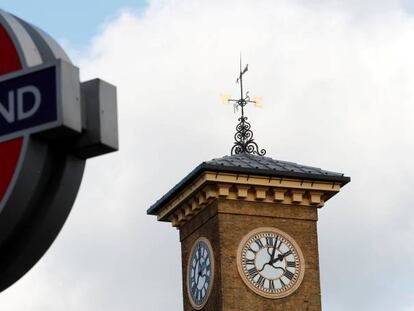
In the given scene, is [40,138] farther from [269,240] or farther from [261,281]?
[269,240]

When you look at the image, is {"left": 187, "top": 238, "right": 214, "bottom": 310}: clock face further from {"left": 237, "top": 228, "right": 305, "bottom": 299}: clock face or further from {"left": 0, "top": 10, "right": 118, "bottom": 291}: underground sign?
{"left": 0, "top": 10, "right": 118, "bottom": 291}: underground sign

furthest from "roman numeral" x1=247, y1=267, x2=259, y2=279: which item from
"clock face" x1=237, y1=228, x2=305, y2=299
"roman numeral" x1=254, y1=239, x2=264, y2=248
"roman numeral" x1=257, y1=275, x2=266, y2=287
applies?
"roman numeral" x1=254, y1=239, x2=264, y2=248

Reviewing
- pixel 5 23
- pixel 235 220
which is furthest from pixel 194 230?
pixel 5 23

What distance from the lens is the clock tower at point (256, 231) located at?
36594 mm

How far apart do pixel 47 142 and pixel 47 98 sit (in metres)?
0.15

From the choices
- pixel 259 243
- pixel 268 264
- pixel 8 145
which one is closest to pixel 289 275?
pixel 268 264

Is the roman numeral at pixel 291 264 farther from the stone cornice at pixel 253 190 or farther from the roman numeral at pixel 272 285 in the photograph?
the stone cornice at pixel 253 190

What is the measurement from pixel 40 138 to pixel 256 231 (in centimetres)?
3229

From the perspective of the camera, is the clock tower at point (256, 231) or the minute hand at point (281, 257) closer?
the clock tower at point (256, 231)

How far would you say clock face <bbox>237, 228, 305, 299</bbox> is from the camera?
3675 centimetres

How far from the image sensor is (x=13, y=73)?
512cm

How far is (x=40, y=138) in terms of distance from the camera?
497 cm

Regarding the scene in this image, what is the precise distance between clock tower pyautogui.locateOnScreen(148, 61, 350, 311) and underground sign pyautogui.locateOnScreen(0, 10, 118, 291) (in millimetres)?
31020

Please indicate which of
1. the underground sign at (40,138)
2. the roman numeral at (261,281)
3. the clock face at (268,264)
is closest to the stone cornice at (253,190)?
the clock face at (268,264)
